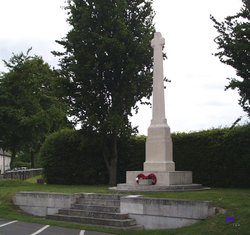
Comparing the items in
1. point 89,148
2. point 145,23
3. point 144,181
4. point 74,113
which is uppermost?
point 145,23

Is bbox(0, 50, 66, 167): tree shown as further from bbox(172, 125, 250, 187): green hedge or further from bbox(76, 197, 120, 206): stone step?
bbox(76, 197, 120, 206): stone step

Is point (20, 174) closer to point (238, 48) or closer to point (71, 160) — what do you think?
point (71, 160)

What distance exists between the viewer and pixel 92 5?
2448cm

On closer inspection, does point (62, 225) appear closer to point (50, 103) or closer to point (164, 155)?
point (164, 155)

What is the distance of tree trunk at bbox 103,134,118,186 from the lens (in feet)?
82.3

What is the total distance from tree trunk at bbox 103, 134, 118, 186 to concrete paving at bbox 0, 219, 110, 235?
32.3ft

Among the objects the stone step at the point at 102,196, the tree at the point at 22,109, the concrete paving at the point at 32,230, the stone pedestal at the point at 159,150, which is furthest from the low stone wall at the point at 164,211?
the tree at the point at 22,109

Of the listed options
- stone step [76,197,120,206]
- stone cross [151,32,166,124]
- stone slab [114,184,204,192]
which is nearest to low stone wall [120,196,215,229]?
stone step [76,197,120,206]

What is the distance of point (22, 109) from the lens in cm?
3553

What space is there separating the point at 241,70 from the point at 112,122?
971 cm

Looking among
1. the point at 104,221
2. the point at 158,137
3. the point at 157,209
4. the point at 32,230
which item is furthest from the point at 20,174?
the point at 157,209

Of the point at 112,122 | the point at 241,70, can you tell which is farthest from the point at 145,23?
the point at 241,70

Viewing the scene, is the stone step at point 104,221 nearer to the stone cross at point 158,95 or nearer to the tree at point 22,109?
the stone cross at point 158,95

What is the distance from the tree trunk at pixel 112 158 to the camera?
25078mm
